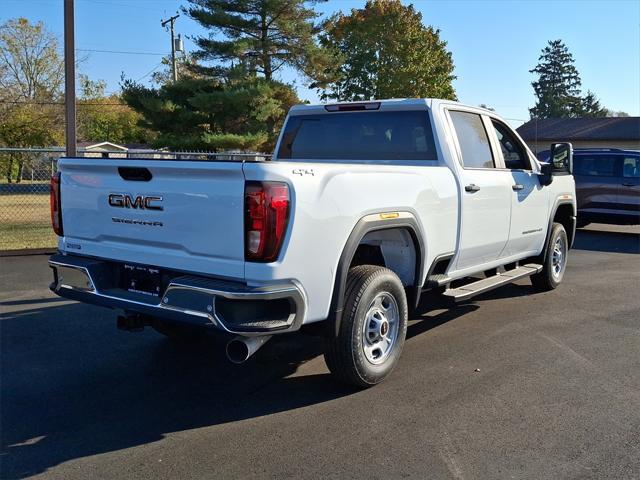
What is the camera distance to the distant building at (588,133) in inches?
1738

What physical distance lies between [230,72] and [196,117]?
8.08 ft

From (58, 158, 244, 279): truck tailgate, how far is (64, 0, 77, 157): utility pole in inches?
247

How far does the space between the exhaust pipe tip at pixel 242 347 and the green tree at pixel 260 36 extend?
24.9 m

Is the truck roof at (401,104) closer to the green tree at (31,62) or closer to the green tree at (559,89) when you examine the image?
the green tree at (31,62)

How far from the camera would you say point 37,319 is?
21.5 feet

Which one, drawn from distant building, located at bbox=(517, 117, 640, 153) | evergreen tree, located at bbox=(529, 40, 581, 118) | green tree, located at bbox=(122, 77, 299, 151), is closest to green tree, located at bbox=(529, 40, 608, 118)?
evergreen tree, located at bbox=(529, 40, 581, 118)

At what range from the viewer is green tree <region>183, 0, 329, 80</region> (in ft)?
91.0

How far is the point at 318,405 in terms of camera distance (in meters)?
4.36

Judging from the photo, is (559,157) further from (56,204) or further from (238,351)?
(56,204)

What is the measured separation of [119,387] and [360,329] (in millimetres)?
1875

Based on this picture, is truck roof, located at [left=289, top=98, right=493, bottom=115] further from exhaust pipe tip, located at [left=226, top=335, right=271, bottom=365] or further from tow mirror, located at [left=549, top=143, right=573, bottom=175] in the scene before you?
exhaust pipe tip, located at [left=226, top=335, right=271, bottom=365]

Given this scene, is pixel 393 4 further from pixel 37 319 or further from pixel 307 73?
pixel 37 319

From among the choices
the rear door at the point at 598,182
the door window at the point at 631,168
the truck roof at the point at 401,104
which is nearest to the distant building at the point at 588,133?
the rear door at the point at 598,182

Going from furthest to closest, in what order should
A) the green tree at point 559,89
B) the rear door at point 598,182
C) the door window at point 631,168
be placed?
the green tree at point 559,89, the rear door at point 598,182, the door window at point 631,168
